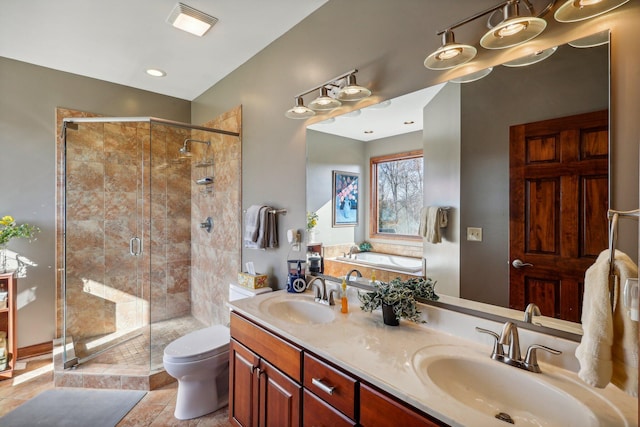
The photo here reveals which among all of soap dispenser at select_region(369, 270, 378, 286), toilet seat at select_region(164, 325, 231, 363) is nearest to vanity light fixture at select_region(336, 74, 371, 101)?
soap dispenser at select_region(369, 270, 378, 286)

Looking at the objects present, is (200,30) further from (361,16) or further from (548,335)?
(548,335)

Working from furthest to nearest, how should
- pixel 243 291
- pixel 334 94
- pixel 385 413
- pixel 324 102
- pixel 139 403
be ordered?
pixel 243 291 → pixel 139 403 → pixel 334 94 → pixel 324 102 → pixel 385 413

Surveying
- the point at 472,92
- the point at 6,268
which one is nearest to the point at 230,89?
the point at 472,92

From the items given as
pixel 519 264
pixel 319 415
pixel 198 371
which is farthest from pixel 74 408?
pixel 519 264

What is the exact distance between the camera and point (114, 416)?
2.06m

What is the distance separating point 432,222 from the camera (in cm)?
152

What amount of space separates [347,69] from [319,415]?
1811 mm

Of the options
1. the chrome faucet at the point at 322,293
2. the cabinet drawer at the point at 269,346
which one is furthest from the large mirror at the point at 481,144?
the cabinet drawer at the point at 269,346

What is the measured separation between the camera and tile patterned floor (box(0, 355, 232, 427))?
202 cm

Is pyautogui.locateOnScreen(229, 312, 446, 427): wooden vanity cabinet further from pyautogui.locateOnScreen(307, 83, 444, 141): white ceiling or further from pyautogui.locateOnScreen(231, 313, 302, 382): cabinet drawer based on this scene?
pyautogui.locateOnScreen(307, 83, 444, 141): white ceiling

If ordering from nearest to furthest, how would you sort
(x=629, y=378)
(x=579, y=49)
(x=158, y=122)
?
(x=629, y=378) < (x=579, y=49) < (x=158, y=122)

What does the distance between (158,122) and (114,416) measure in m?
2.24

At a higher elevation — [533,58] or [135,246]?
[533,58]

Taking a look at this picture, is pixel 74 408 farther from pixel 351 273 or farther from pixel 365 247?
pixel 365 247
